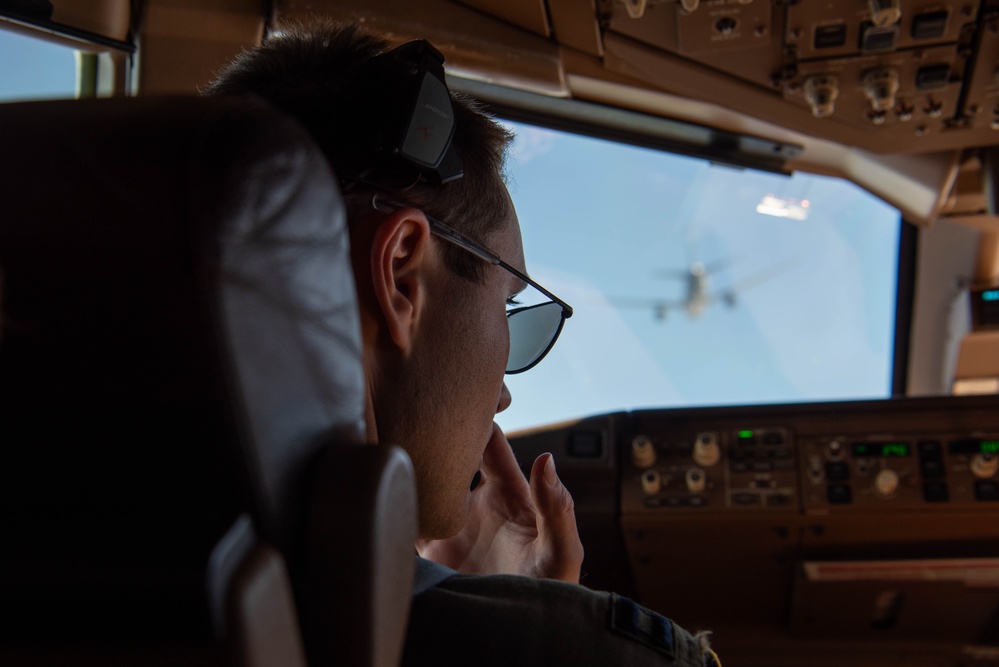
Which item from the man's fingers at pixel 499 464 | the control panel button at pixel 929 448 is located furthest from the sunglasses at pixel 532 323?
the control panel button at pixel 929 448

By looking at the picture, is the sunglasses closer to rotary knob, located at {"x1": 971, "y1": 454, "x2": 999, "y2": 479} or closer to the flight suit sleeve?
the flight suit sleeve

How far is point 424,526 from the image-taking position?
1052mm

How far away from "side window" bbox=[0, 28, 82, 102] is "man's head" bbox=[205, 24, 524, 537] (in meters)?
0.82

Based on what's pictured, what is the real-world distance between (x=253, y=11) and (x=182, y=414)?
159 cm

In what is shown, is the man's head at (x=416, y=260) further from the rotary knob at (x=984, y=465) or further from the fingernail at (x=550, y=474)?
the rotary knob at (x=984, y=465)

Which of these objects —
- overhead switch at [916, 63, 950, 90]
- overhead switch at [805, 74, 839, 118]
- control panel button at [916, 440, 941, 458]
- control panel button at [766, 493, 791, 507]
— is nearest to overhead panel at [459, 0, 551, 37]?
overhead switch at [805, 74, 839, 118]

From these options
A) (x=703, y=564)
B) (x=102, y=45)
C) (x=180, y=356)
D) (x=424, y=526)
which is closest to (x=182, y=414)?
(x=180, y=356)

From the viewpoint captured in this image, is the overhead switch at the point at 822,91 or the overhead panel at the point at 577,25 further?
the overhead switch at the point at 822,91

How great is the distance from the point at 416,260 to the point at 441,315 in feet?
0.31

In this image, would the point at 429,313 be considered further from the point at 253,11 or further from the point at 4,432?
the point at 253,11

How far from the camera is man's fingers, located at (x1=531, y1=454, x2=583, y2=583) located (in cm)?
117

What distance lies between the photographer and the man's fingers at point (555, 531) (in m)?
1.17

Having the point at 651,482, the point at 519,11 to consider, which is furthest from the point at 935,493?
the point at 519,11

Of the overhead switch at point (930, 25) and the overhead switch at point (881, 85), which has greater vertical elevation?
the overhead switch at point (930, 25)
